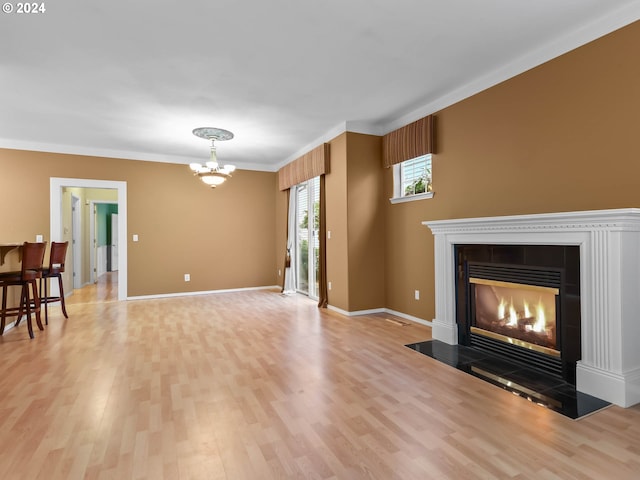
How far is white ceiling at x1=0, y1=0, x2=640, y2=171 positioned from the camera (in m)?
2.42

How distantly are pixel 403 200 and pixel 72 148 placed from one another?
5553 millimetres

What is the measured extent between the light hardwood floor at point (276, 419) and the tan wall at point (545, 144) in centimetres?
155

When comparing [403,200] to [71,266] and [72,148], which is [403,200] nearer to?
[72,148]

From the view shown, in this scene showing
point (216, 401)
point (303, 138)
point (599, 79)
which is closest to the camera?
point (216, 401)

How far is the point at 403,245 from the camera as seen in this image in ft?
15.0

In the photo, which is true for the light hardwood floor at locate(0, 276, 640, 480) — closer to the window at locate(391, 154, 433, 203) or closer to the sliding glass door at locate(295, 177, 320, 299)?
the window at locate(391, 154, 433, 203)

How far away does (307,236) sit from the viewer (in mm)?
6465

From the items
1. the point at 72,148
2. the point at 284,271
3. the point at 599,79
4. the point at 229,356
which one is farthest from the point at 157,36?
the point at 284,271

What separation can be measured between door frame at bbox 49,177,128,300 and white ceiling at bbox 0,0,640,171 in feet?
3.48

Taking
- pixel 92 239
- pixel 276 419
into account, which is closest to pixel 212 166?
pixel 276 419

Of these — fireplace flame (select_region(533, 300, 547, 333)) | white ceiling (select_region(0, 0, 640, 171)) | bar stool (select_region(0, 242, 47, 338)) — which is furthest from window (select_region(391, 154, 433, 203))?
bar stool (select_region(0, 242, 47, 338))

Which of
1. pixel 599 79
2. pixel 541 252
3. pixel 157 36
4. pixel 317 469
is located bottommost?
pixel 317 469

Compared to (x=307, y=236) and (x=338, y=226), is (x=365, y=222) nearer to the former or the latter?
(x=338, y=226)

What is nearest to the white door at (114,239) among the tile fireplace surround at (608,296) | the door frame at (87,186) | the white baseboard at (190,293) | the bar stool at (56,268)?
the door frame at (87,186)
